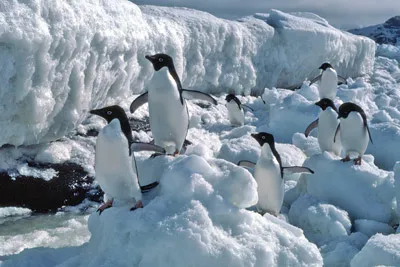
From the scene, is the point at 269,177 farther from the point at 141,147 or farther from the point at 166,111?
the point at 141,147

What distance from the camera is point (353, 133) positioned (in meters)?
4.57

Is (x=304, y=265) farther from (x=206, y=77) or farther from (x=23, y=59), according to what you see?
(x=206, y=77)

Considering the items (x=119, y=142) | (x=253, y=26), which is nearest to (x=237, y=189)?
(x=119, y=142)

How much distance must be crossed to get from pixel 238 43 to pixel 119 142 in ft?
24.8

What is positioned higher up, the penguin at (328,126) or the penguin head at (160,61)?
the penguin head at (160,61)

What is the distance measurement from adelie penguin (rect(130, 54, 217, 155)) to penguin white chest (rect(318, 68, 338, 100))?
15.4 feet

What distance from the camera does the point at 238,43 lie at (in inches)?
395

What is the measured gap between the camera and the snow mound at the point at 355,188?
4.18 metres

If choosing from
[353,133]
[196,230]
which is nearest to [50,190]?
[196,230]

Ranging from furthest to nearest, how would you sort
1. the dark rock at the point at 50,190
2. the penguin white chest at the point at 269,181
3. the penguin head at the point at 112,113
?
the dark rock at the point at 50,190, the penguin white chest at the point at 269,181, the penguin head at the point at 112,113

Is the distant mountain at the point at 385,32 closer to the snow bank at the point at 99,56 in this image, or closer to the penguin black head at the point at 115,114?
the snow bank at the point at 99,56

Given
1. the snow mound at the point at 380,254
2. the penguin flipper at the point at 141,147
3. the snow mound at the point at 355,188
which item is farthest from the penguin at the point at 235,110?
the snow mound at the point at 380,254

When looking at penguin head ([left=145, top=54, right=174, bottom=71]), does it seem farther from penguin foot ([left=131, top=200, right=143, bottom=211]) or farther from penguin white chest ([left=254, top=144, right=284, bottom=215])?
penguin foot ([left=131, top=200, right=143, bottom=211])

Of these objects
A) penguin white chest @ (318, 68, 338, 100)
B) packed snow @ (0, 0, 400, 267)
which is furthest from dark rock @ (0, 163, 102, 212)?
penguin white chest @ (318, 68, 338, 100)
